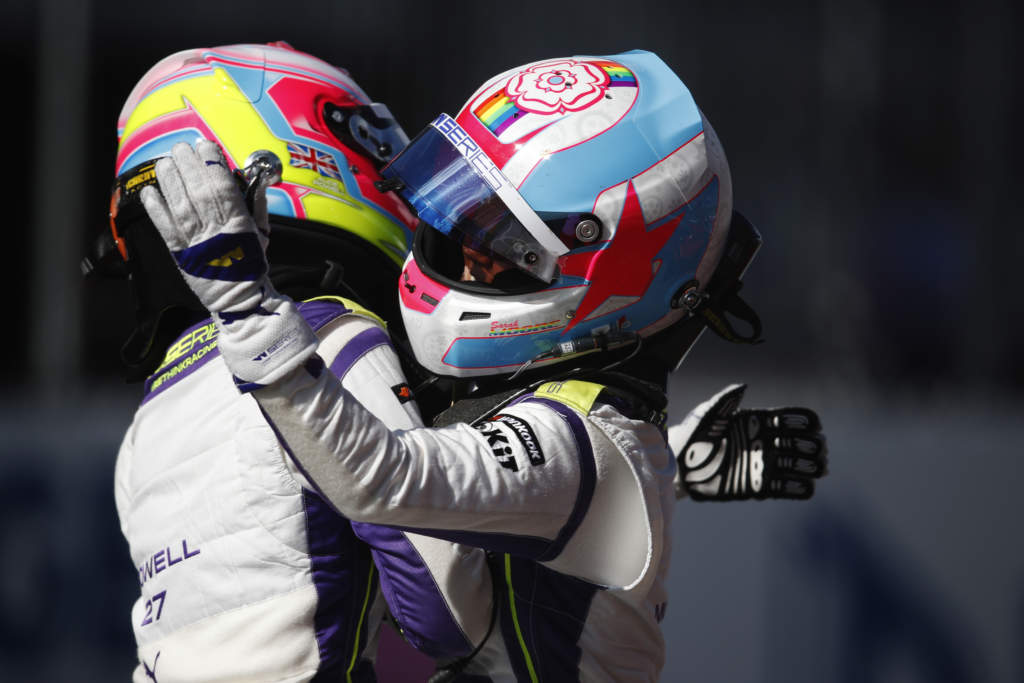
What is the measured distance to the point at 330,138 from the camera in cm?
200

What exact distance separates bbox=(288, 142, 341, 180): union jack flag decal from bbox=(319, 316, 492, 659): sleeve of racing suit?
376 millimetres

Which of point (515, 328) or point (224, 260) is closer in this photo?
point (224, 260)

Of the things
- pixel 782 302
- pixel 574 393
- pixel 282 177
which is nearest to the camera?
pixel 574 393

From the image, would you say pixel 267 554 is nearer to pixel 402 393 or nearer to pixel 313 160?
pixel 402 393

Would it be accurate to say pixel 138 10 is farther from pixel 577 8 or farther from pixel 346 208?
pixel 346 208

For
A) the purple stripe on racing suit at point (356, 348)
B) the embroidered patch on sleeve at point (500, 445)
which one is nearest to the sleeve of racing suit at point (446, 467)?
the embroidered patch on sleeve at point (500, 445)

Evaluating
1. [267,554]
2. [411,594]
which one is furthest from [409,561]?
[267,554]

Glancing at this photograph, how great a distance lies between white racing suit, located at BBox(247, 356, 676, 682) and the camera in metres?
Answer: 1.21

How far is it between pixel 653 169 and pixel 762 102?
2.81 metres

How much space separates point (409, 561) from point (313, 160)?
28.8 inches

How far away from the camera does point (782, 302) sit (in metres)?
4.16

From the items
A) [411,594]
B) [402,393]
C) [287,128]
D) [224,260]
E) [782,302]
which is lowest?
[782,302]

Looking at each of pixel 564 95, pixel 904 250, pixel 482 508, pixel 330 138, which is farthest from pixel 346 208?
pixel 904 250

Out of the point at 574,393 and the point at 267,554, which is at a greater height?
the point at 574,393
